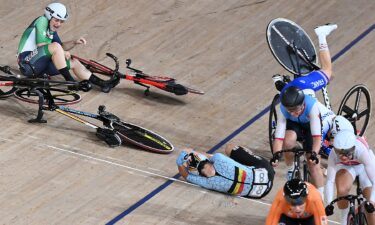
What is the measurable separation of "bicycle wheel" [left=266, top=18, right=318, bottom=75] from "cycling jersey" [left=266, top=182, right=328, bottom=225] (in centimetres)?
295

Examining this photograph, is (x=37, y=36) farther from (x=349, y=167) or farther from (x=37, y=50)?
(x=349, y=167)

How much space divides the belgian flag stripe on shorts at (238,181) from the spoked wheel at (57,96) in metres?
2.43

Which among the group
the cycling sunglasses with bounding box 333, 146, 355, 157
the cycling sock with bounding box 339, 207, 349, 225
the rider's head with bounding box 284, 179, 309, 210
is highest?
the cycling sunglasses with bounding box 333, 146, 355, 157

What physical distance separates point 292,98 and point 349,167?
0.84m

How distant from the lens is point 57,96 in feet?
41.6

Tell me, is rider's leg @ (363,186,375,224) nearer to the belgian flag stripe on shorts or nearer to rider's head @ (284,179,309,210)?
rider's head @ (284,179,309,210)

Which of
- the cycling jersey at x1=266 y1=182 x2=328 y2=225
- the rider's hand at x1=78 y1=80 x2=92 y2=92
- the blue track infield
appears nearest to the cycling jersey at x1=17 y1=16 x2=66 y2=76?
the rider's hand at x1=78 y1=80 x2=92 y2=92

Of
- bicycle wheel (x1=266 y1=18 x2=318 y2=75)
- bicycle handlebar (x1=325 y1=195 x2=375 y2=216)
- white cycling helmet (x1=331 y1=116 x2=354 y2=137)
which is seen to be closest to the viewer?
bicycle handlebar (x1=325 y1=195 x2=375 y2=216)

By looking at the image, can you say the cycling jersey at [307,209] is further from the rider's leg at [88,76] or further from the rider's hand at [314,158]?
the rider's leg at [88,76]

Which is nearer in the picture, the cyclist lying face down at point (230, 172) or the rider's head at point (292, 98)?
the rider's head at point (292, 98)

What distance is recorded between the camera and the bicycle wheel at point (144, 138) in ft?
39.0

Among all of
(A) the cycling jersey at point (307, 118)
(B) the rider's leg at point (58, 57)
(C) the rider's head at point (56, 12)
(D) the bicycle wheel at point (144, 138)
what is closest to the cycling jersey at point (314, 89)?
(A) the cycling jersey at point (307, 118)

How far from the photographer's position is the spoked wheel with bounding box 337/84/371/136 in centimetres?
1223

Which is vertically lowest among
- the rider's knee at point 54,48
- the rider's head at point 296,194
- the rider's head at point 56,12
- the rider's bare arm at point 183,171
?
the rider's bare arm at point 183,171
